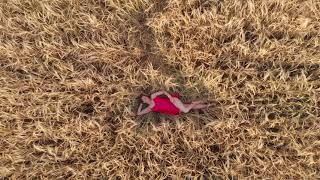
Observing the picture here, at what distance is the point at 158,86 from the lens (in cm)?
177

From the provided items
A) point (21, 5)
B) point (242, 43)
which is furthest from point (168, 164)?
point (21, 5)

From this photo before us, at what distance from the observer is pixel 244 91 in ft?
5.53

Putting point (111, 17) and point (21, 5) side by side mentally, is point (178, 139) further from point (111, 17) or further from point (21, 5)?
point (21, 5)

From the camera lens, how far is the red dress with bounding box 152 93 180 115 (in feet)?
5.61

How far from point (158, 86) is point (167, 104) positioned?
4.0 inches

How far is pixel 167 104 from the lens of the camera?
171 cm

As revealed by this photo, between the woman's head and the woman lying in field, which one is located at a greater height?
the woman's head

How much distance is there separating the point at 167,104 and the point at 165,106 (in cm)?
1

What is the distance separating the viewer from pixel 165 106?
5.63ft

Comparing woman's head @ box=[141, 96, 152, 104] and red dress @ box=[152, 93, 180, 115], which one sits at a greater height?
woman's head @ box=[141, 96, 152, 104]

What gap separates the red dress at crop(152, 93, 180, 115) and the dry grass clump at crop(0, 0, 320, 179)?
→ 45mm

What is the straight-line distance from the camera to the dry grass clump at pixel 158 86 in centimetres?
165

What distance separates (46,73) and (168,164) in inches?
26.7

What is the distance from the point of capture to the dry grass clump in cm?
165
